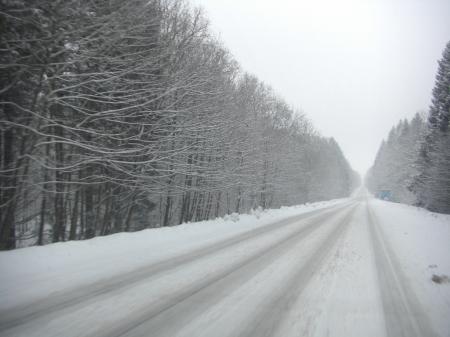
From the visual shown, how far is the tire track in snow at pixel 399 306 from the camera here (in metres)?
4.00

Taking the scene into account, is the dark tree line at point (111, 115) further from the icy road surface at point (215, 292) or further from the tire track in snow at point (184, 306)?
the tire track in snow at point (184, 306)

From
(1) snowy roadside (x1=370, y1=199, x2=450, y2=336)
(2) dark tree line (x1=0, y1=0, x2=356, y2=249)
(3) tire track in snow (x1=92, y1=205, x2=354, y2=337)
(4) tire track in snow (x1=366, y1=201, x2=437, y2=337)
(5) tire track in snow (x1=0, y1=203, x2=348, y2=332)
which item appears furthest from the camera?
(2) dark tree line (x1=0, y1=0, x2=356, y2=249)

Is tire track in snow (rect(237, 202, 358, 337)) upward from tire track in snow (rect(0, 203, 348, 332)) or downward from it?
upward

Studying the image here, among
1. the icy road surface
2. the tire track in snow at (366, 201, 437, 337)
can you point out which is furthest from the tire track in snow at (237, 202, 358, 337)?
the tire track in snow at (366, 201, 437, 337)

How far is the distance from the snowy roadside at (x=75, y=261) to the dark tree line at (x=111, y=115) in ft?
5.02

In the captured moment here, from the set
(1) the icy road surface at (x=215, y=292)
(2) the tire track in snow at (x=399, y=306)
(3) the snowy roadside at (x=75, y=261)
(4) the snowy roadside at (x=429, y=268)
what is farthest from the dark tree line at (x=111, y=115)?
(4) the snowy roadside at (x=429, y=268)

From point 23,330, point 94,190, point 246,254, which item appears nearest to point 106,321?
point 23,330

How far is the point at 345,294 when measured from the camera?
5.30 m

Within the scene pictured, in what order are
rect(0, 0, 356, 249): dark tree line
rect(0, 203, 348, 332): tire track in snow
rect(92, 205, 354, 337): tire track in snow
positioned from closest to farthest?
rect(92, 205, 354, 337): tire track in snow, rect(0, 203, 348, 332): tire track in snow, rect(0, 0, 356, 249): dark tree line

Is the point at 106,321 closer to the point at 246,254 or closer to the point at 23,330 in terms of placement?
the point at 23,330

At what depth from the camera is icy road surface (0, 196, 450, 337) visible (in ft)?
12.5

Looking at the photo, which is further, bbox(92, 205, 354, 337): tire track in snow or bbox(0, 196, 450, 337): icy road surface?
bbox(0, 196, 450, 337): icy road surface

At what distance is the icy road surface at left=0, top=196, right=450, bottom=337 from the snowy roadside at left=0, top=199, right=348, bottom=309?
2 centimetres

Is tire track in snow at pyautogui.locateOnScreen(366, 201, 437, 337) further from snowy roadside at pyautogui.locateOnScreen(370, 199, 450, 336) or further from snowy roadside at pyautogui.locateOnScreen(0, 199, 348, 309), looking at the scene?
snowy roadside at pyautogui.locateOnScreen(0, 199, 348, 309)
